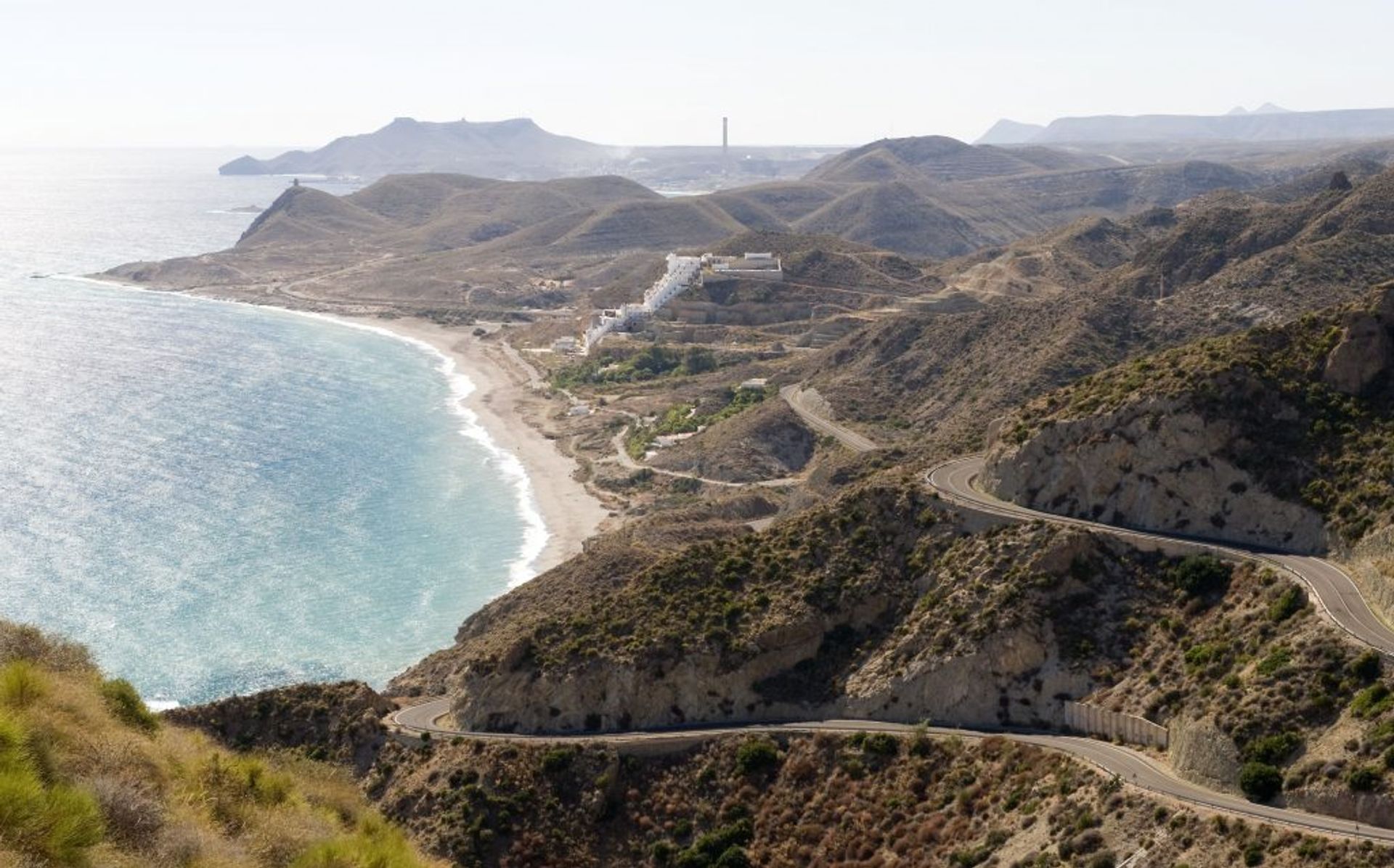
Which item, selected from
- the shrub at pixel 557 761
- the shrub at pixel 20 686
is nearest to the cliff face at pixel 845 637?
the shrub at pixel 557 761

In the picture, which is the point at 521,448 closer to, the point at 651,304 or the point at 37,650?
the point at 651,304

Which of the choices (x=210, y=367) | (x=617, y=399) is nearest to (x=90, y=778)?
(x=617, y=399)

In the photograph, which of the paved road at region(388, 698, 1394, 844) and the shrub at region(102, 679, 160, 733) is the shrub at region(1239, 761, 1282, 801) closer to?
the paved road at region(388, 698, 1394, 844)

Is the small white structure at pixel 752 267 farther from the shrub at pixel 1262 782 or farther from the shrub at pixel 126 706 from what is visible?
the shrub at pixel 126 706

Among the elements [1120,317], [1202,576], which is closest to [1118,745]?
[1202,576]

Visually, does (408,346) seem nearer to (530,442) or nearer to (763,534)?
(530,442)

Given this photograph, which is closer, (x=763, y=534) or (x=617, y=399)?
(x=763, y=534)

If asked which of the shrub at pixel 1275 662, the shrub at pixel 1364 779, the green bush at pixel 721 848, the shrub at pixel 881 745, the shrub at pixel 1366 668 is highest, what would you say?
the shrub at pixel 1366 668
